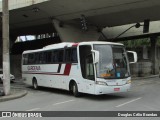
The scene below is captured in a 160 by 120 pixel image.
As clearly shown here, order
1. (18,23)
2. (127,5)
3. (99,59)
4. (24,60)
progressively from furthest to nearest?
(18,23) < (127,5) < (24,60) < (99,59)

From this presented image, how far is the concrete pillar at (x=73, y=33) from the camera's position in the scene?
125 feet

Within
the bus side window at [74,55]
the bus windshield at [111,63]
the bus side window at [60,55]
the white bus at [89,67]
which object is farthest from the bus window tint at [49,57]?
the bus windshield at [111,63]

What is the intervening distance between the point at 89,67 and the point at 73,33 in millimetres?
22261

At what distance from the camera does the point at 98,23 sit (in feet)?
133

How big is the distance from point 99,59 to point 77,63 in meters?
1.94

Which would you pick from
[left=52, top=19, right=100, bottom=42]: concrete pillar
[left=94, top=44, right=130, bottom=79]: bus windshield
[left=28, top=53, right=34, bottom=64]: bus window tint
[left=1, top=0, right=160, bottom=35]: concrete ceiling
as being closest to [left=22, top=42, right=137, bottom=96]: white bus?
[left=94, top=44, right=130, bottom=79]: bus windshield

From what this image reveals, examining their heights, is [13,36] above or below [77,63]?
above

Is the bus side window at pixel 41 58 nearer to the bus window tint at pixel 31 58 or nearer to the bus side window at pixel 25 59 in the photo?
the bus window tint at pixel 31 58

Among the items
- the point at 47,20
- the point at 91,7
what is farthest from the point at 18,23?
the point at 91,7

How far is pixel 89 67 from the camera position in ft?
56.3

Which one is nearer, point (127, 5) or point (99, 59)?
point (99, 59)

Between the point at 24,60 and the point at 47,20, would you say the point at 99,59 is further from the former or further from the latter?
the point at 47,20

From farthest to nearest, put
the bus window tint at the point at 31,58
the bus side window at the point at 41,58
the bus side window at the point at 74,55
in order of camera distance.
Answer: the bus window tint at the point at 31,58 → the bus side window at the point at 41,58 → the bus side window at the point at 74,55

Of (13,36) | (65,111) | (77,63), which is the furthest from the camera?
(13,36)
